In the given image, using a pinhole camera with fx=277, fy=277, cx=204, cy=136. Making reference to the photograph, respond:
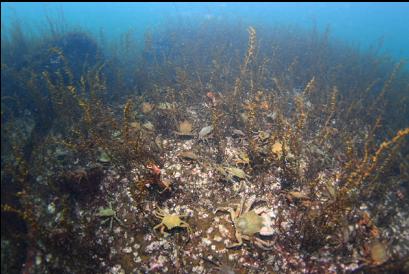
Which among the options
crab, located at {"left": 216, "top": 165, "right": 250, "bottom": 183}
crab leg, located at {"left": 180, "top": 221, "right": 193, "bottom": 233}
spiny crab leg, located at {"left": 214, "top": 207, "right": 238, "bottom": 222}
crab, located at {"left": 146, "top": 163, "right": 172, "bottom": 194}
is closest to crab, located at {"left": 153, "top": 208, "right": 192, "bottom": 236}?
crab leg, located at {"left": 180, "top": 221, "right": 193, "bottom": 233}

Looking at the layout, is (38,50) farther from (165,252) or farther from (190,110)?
(165,252)

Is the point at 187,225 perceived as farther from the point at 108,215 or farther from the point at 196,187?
the point at 108,215

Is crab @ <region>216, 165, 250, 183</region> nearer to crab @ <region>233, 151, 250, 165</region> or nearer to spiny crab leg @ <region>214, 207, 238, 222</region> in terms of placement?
crab @ <region>233, 151, 250, 165</region>

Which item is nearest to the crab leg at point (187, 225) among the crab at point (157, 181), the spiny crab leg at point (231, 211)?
the spiny crab leg at point (231, 211)

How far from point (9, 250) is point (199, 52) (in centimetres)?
920

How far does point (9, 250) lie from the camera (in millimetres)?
3691

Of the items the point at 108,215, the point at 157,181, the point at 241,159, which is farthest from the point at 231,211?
the point at 108,215

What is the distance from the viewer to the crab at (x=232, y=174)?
4.82 metres

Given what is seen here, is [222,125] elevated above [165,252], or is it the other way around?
[222,125]

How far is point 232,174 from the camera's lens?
486 cm

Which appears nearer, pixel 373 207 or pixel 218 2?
pixel 373 207

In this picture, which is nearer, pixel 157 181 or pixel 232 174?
pixel 157 181

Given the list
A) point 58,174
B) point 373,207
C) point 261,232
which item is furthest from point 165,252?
point 373,207

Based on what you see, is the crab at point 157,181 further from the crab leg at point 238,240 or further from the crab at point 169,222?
the crab leg at point 238,240
